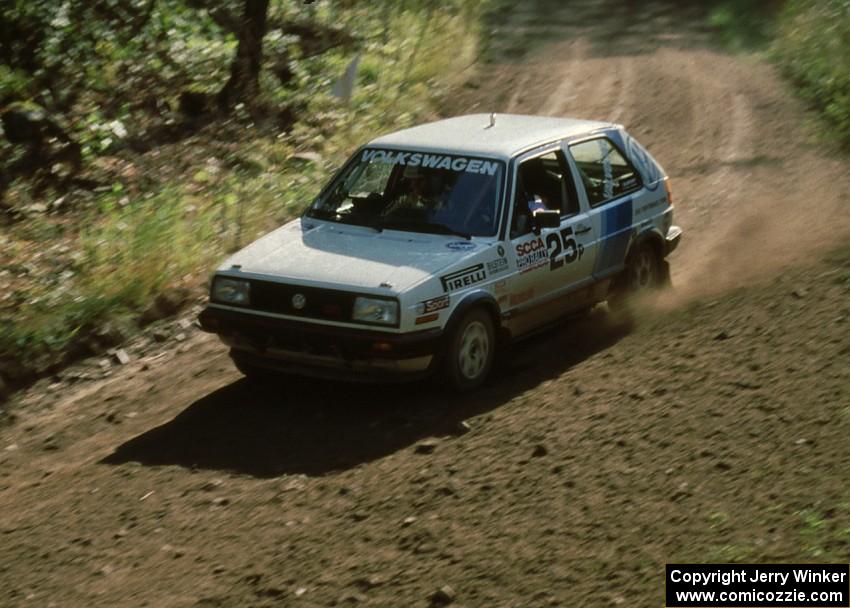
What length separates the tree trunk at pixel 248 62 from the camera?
16359 mm

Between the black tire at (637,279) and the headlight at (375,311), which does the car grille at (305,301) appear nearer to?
the headlight at (375,311)

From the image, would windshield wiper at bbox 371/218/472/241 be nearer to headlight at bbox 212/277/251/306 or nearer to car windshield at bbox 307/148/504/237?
car windshield at bbox 307/148/504/237

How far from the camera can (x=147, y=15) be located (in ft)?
53.3

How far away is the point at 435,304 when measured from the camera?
8398 mm

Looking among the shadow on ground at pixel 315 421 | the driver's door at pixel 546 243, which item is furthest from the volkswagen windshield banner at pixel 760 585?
the driver's door at pixel 546 243

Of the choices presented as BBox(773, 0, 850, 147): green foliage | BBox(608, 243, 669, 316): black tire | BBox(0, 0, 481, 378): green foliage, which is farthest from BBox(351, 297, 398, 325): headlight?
BBox(773, 0, 850, 147): green foliage

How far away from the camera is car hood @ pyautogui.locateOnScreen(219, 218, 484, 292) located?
331 inches

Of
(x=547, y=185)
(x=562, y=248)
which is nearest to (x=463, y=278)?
(x=562, y=248)

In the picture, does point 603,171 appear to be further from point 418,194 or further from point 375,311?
point 375,311

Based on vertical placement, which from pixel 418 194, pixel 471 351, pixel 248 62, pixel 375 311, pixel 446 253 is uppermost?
pixel 248 62

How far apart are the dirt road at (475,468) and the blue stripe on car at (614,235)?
502 millimetres

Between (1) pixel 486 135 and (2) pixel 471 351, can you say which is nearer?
(2) pixel 471 351

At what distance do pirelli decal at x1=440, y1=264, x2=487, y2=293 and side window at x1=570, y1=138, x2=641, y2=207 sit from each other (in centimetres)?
148

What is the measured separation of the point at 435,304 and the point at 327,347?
701 millimetres
